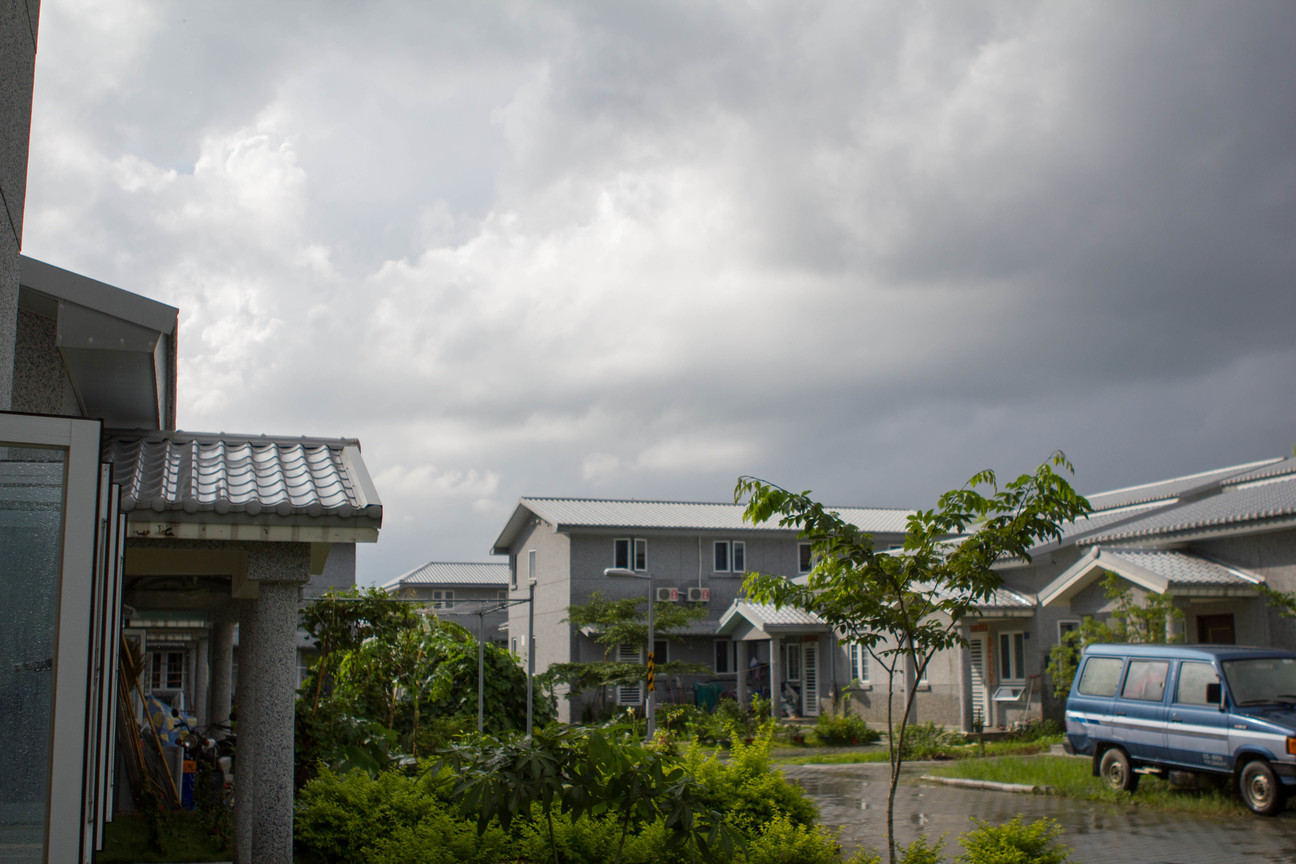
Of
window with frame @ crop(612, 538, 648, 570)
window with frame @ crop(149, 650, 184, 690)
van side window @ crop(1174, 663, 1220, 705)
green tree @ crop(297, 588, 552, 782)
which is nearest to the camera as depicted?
green tree @ crop(297, 588, 552, 782)

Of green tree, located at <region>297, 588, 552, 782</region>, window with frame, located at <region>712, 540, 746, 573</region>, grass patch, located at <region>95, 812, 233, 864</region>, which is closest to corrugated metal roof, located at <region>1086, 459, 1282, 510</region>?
window with frame, located at <region>712, 540, 746, 573</region>

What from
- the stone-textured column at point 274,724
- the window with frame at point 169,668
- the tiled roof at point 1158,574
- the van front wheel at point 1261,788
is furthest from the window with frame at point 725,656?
the stone-textured column at point 274,724

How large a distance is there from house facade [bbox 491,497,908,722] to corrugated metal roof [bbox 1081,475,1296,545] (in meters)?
11.9

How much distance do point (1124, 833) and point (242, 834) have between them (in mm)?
10446

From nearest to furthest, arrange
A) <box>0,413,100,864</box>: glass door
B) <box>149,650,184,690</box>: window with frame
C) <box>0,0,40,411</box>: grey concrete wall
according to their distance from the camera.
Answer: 1. <box>0,413,100,864</box>: glass door
2. <box>0,0,40,411</box>: grey concrete wall
3. <box>149,650,184,690</box>: window with frame

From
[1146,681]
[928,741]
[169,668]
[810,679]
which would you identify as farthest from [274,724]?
[169,668]

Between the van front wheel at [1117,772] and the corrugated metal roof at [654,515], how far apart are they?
21767 mm

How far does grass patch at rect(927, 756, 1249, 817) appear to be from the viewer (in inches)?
597

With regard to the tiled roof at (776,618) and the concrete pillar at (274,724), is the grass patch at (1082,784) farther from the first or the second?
the tiled roof at (776,618)

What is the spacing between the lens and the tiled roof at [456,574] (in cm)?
6119

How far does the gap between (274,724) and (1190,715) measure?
12.6 meters

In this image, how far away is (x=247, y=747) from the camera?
8.50 metres

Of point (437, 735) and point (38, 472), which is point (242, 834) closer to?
point (38, 472)

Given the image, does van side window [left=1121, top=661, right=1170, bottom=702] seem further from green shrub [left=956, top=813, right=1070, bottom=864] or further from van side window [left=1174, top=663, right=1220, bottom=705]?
green shrub [left=956, top=813, right=1070, bottom=864]
